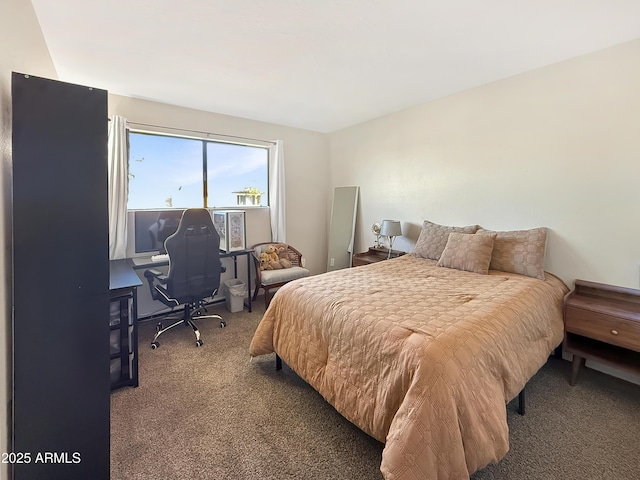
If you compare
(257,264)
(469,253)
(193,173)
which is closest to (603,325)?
(469,253)

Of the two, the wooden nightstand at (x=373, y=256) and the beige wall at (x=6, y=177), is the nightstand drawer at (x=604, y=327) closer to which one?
the wooden nightstand at (x=373, y=256)

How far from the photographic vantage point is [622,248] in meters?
2.24

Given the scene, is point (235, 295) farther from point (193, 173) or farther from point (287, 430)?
point (287, 430)

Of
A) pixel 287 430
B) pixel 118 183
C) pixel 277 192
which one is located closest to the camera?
pixel 287 430

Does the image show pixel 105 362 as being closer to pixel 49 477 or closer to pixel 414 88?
pixel 49 477

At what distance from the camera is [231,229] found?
3.58 metres

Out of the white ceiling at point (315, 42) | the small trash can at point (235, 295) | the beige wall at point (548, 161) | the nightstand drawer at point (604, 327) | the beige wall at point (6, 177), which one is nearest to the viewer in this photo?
the beige wall at point (6, 177)

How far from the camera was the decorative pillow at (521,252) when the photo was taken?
8.12ft

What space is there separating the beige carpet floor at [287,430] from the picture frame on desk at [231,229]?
1519 mm

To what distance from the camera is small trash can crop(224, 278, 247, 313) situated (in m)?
3.62

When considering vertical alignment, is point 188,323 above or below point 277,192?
below

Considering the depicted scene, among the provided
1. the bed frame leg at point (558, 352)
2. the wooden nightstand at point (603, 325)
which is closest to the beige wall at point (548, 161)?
the wooden nightstand at point (603, 325)

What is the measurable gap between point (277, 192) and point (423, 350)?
3.35m

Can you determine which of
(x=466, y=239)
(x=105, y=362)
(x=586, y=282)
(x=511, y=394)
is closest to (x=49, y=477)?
(x=105, y=362)
